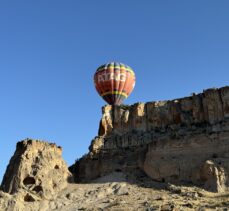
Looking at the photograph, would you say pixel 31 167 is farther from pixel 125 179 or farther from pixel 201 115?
pixel 201 115

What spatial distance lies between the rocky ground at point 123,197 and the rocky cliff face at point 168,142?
169 cm

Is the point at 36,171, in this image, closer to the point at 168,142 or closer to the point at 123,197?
the point at 123,197

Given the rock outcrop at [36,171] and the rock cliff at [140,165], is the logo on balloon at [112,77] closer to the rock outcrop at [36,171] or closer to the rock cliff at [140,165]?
the rock cliff at [140,165]

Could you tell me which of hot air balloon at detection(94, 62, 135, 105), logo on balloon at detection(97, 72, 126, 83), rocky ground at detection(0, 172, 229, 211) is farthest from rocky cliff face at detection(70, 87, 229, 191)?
logo on balloon at detection(97, 72, 126, 83)

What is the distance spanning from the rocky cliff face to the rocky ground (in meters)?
1.69

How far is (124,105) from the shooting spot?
56.5m

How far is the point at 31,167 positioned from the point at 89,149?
7.33 metres

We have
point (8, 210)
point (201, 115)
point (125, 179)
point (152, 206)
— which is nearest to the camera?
point (152, 206)

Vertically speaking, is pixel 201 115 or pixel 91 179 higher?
pixel 201 115

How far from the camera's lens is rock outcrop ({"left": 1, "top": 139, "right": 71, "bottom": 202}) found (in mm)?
46625

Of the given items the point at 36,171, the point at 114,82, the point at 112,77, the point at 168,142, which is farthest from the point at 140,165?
the point at 112,77

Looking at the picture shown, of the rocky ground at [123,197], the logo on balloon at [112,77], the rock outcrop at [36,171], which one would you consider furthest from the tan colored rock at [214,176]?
the logo on balloon at [112,77]

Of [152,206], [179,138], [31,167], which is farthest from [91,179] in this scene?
[152,206]

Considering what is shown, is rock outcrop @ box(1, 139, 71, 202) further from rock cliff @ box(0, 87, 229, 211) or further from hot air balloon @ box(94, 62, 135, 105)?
hot air balloon @ box(94, 62, 135, 105)
